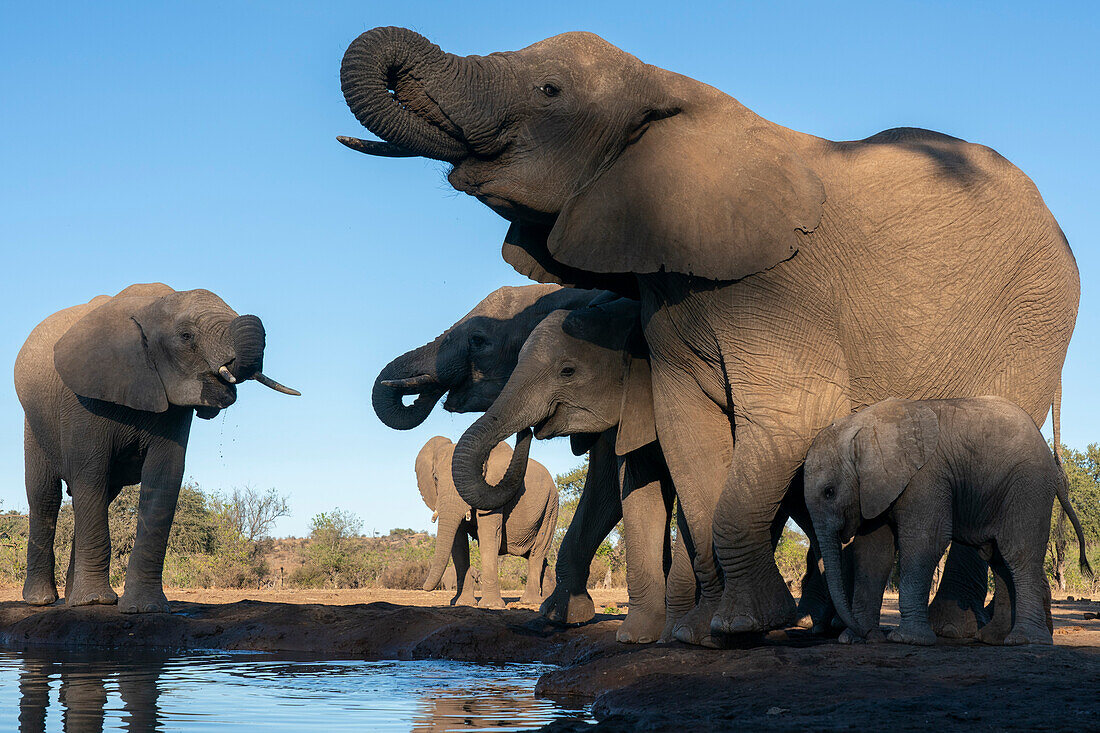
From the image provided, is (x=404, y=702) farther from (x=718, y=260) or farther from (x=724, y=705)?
(x=718, y=260)

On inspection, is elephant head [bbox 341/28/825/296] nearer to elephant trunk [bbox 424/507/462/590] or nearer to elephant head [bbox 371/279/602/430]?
elephant head [bbox 371/279/602/430]

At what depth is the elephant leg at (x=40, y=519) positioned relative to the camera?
12.6m

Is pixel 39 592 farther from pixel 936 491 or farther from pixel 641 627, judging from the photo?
Result: pixel 936 491

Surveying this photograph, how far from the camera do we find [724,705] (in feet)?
16.6

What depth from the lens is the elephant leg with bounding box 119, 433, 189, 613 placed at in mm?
10953

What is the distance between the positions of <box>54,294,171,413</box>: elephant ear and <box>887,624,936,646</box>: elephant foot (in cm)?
742

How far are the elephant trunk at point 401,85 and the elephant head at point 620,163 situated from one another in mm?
31

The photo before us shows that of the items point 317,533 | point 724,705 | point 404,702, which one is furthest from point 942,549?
point 317,533

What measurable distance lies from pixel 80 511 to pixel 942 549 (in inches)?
333

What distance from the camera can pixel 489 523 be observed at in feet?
57.5

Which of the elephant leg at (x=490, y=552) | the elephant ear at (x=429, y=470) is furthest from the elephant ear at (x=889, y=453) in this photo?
the elephant ear at (x=429, y=470)

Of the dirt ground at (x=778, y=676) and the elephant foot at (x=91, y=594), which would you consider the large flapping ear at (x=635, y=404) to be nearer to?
the dirt ground at (x=778, y=676)

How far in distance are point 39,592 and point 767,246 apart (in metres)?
9.46

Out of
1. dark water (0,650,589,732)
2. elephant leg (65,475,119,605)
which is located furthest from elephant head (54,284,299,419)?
dark water (0,650,589,732)
